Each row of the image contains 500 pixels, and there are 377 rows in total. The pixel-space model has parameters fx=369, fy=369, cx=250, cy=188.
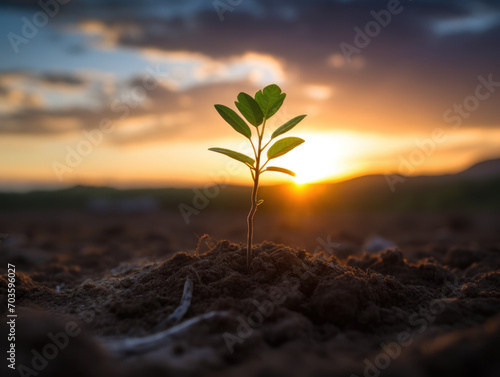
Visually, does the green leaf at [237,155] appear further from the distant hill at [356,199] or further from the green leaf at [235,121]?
the distant hill at [356,199]

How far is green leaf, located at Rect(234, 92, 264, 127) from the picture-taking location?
336 cm

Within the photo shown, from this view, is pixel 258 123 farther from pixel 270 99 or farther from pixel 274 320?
pixel 274 320

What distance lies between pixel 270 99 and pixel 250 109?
21cm

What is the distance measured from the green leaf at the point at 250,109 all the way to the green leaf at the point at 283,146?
0.90 ft

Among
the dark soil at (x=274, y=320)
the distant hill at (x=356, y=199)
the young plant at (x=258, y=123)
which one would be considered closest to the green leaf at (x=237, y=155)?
the young plant at (x=258, y=123)

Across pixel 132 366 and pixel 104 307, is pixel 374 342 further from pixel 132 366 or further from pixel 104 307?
pixel 104 307

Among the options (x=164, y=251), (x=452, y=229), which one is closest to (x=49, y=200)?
(x=164, y=251)

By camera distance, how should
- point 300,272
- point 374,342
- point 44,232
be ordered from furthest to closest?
1. point 44,232
2. point 300,272
3. point 374,342

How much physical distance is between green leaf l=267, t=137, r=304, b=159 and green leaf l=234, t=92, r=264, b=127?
0.90 ft

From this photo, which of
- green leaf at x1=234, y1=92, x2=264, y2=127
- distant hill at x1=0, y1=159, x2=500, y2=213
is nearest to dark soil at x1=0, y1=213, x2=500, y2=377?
green leaf at x1=234, y1=92, x2=264, y2=127

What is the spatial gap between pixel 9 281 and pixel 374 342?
3621 millimetres

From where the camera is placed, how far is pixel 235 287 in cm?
323

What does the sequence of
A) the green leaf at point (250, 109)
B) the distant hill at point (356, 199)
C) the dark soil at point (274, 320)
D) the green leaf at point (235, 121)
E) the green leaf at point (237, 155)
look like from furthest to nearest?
the distant hill at point (356, 199)
the green leaf at point (235, 121)
the green leaf at point (250, 109)
the green leaf at point (237, 155)
the dark soil at point (274, 320)

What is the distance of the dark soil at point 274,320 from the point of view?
196 cm
